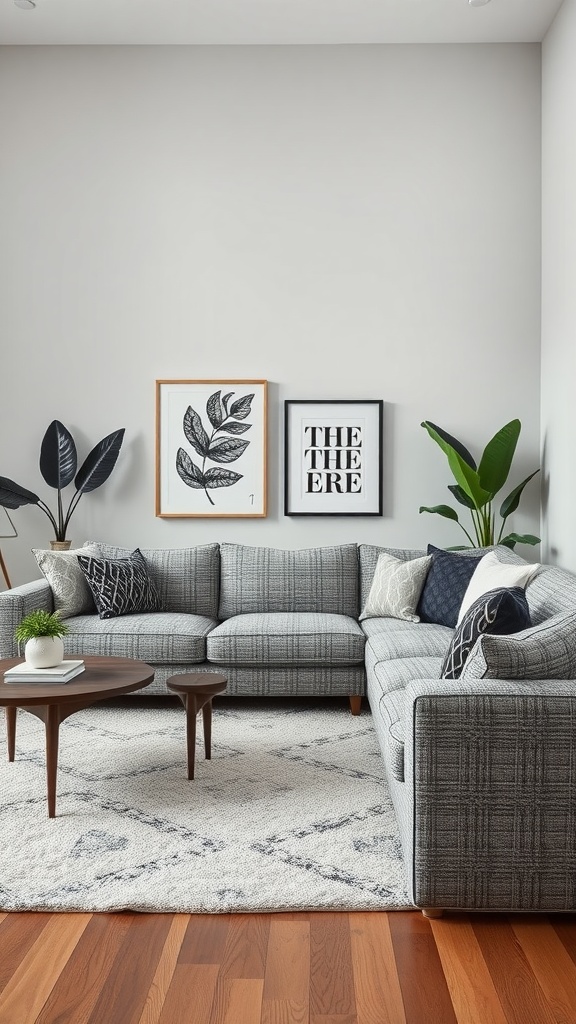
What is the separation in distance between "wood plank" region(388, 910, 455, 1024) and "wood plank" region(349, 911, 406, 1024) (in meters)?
0.02

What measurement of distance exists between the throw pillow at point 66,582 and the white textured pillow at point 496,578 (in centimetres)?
195

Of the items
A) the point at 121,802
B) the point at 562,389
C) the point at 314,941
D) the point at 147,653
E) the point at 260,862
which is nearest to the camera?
the point at 314,941

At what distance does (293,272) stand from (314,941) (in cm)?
388

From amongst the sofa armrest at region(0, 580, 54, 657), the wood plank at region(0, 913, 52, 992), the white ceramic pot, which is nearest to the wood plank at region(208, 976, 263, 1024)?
the wood plank at region(0, 913, 52, 992)

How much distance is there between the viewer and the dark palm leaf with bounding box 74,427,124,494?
4.95 meters

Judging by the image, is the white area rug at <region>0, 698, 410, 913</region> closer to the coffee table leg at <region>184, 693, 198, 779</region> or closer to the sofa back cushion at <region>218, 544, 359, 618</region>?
the coffee table leg at <region>184, 693, 198, 779</region>

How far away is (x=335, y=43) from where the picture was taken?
5.01 m

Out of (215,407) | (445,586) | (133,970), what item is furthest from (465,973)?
(215,407)

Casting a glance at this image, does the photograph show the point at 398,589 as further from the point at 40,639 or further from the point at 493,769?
the point at 493,769

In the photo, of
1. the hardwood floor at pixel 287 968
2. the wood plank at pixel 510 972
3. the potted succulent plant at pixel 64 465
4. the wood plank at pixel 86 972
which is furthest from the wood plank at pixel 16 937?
the potted succulent plant at pixel 64 465

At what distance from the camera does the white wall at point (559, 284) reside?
4.30 m

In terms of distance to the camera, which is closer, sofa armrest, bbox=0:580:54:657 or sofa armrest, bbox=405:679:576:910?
sofa armrest, bbox=405:679:576:910

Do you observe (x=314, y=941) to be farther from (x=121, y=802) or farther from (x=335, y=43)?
(x=335, y=43)

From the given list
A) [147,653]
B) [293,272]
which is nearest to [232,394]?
[293,272]
